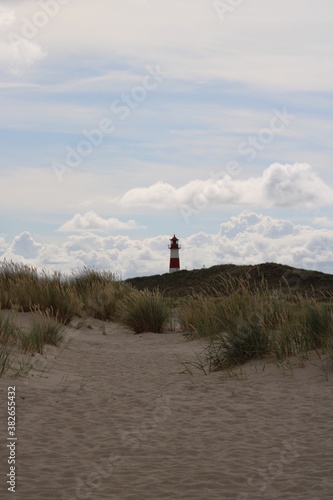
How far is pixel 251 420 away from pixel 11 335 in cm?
500

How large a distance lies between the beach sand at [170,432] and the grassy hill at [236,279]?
14.6 meters

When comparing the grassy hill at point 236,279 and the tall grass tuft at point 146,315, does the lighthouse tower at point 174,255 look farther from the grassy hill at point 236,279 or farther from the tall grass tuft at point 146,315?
the tall grass tuft at point 146,315

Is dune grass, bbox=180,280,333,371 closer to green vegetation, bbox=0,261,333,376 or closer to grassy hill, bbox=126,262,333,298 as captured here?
green vegetation, bbox=0,261,333,376

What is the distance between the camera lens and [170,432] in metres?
6.45

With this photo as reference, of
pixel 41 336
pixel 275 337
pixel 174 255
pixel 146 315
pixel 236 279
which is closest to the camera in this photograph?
pixel 275 337

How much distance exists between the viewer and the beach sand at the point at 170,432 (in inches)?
193

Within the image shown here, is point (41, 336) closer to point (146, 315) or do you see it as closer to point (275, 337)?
point (275, 337)

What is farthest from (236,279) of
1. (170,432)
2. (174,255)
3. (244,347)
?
(170,432)

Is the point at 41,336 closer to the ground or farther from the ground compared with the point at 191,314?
closer to the ground

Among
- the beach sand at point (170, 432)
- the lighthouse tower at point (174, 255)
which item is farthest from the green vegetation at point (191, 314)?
the lighthouse tower at point (174, 255)

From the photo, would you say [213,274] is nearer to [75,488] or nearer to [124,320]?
[124,320]

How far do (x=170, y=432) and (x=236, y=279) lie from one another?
18600mm

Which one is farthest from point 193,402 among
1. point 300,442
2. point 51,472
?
point 51,472

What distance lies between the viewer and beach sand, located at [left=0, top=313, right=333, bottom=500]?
489 cm
